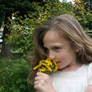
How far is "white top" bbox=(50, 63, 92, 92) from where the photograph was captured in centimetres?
143

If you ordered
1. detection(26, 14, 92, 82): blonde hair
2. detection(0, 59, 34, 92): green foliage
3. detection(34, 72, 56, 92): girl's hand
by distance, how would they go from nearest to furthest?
detection(34, 72, 56, 92): girl's hand, detection(26, 14, 92, 82): blonde hair, detection(0, 59, 34, 92): green foliage

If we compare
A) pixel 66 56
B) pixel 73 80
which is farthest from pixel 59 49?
pixel 73 80

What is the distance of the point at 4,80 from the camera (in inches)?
104

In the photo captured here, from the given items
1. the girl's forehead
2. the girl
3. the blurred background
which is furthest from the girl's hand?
the blurred background

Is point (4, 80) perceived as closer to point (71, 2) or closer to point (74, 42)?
point (74, 42)

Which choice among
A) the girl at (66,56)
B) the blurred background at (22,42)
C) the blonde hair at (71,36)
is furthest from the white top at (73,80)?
the blurred background at (22,42)

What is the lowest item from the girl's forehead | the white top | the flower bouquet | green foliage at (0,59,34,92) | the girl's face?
green foliage at (0,59,34,92)

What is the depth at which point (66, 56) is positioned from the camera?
146 cm

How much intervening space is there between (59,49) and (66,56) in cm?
8

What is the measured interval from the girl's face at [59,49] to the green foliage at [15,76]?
950mm

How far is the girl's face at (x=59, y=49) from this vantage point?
143cm

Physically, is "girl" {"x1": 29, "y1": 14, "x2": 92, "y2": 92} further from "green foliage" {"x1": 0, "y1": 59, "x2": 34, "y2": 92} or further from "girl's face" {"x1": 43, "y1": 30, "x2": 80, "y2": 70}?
"green foliage" {"x1": 0, "y1": 59, "x2": 34, "y2": 92}

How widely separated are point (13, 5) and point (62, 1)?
3034mm

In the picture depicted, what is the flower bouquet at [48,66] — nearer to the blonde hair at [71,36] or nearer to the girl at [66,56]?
the girl at [66,56]
